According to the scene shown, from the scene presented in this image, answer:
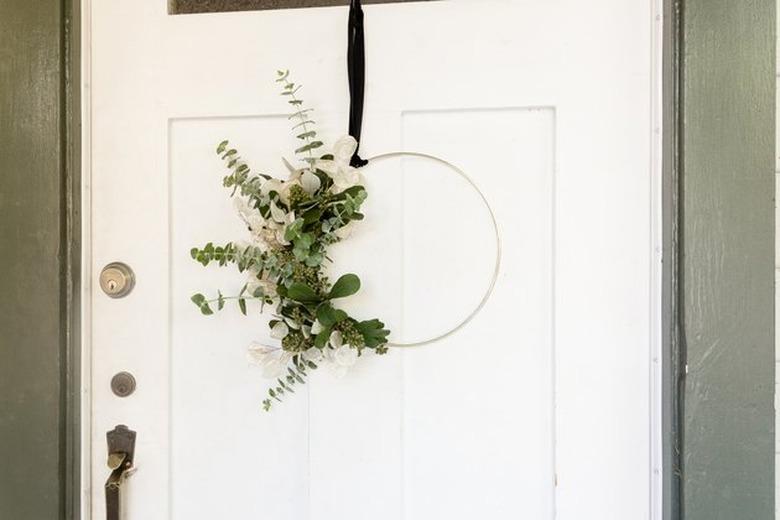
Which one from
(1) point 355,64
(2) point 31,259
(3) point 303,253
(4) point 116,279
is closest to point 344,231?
(3) point 303,253

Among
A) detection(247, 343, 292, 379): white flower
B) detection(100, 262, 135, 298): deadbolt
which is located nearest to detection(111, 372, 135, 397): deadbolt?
detection(100, 262, 135, 298): deadbolt

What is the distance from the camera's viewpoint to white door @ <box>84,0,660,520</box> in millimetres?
828

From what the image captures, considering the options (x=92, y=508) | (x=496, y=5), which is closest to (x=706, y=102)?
(x=496, y=5)

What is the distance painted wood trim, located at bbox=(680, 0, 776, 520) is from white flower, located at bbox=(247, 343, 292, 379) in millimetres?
674

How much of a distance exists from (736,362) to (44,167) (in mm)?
1236

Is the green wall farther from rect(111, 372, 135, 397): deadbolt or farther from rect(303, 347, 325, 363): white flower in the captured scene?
rect(303, 347, 325, 363): white flower

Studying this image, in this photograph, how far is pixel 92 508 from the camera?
3.01ft

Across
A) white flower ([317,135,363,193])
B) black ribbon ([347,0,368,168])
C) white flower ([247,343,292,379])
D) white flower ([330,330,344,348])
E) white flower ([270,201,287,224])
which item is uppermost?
black ribbon ([347,0,368,168])

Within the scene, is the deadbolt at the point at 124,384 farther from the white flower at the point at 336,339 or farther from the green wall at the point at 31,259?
the white flower at the point at 336,339

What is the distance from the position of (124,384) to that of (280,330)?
1.12 ft

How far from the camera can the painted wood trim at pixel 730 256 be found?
2.49 ft

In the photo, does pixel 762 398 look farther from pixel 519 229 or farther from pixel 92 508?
pixel 92 508

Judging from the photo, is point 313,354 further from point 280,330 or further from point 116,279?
point 116,279

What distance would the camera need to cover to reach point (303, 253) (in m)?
0.79
